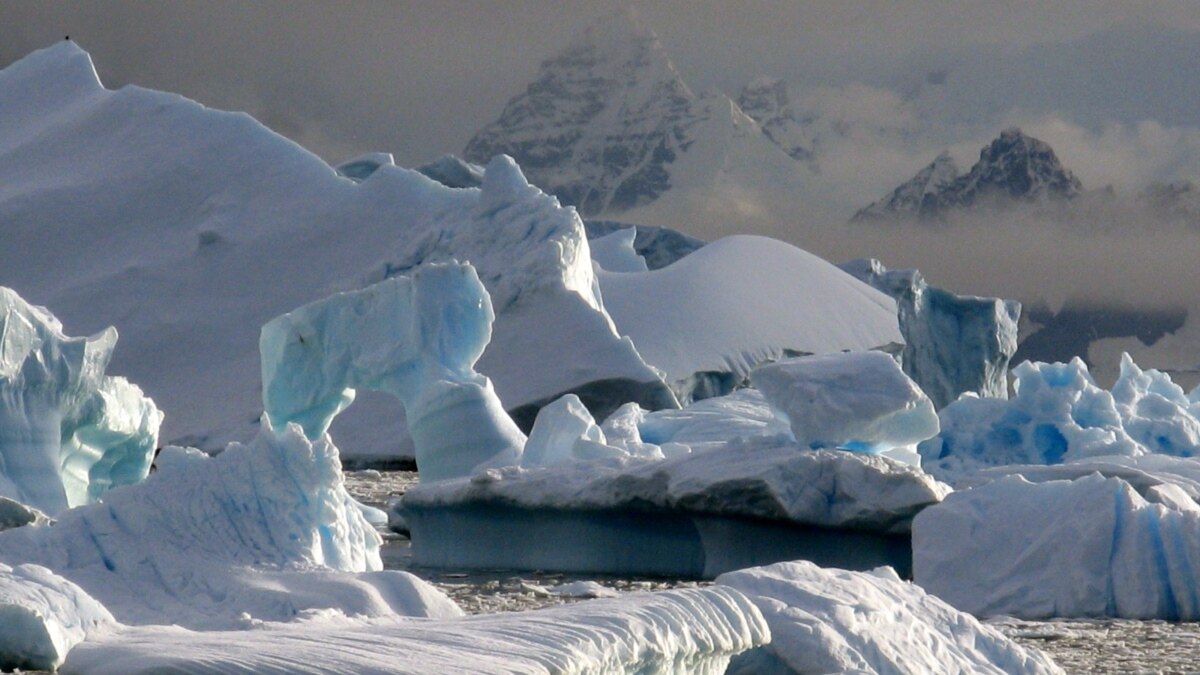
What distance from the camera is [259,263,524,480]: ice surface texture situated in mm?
13125

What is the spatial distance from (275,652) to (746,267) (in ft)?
79.5

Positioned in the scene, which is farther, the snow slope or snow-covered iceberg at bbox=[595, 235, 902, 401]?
snow-covered iceberg at bbox=[595, 235, 902, 401]

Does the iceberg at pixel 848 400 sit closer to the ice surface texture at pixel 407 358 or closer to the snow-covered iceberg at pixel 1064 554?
the snow-covered iceberg at pixel 1064 554

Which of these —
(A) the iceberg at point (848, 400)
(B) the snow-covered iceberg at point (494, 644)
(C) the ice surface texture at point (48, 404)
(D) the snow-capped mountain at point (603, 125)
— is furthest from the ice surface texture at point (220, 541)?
(D) the snow-capped mountain at point (603, 125)

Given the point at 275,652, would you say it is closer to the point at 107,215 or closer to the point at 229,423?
the point at 229,423

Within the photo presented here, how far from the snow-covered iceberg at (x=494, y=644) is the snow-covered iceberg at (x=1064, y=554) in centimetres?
298

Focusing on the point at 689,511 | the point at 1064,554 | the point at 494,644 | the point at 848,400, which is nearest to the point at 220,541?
the point at 494,644

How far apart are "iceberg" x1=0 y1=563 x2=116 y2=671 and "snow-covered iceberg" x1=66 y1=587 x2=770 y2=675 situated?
503mm

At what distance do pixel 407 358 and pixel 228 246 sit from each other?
1191 centimetres

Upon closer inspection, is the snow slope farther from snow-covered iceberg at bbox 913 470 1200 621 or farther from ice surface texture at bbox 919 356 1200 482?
snow-covered iceberg at bbox 913 470 1200 621

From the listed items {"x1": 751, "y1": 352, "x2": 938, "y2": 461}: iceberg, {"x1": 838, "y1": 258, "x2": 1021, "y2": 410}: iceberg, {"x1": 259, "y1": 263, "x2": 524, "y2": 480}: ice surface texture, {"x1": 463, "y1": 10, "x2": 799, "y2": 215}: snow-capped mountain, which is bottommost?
Answer: {"x1": 751, "y1": 352, "x2": 938, "y2": 461}: iceberg

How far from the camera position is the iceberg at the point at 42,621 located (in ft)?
14.9

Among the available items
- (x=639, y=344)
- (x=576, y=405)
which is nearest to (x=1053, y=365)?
(x=576, y=405)

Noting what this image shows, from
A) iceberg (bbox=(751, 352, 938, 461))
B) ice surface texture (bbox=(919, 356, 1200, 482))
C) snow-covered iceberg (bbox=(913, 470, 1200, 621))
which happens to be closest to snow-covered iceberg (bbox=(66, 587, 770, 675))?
snow-covered iceberg (bbox=(913, 470, 1200, 621))
